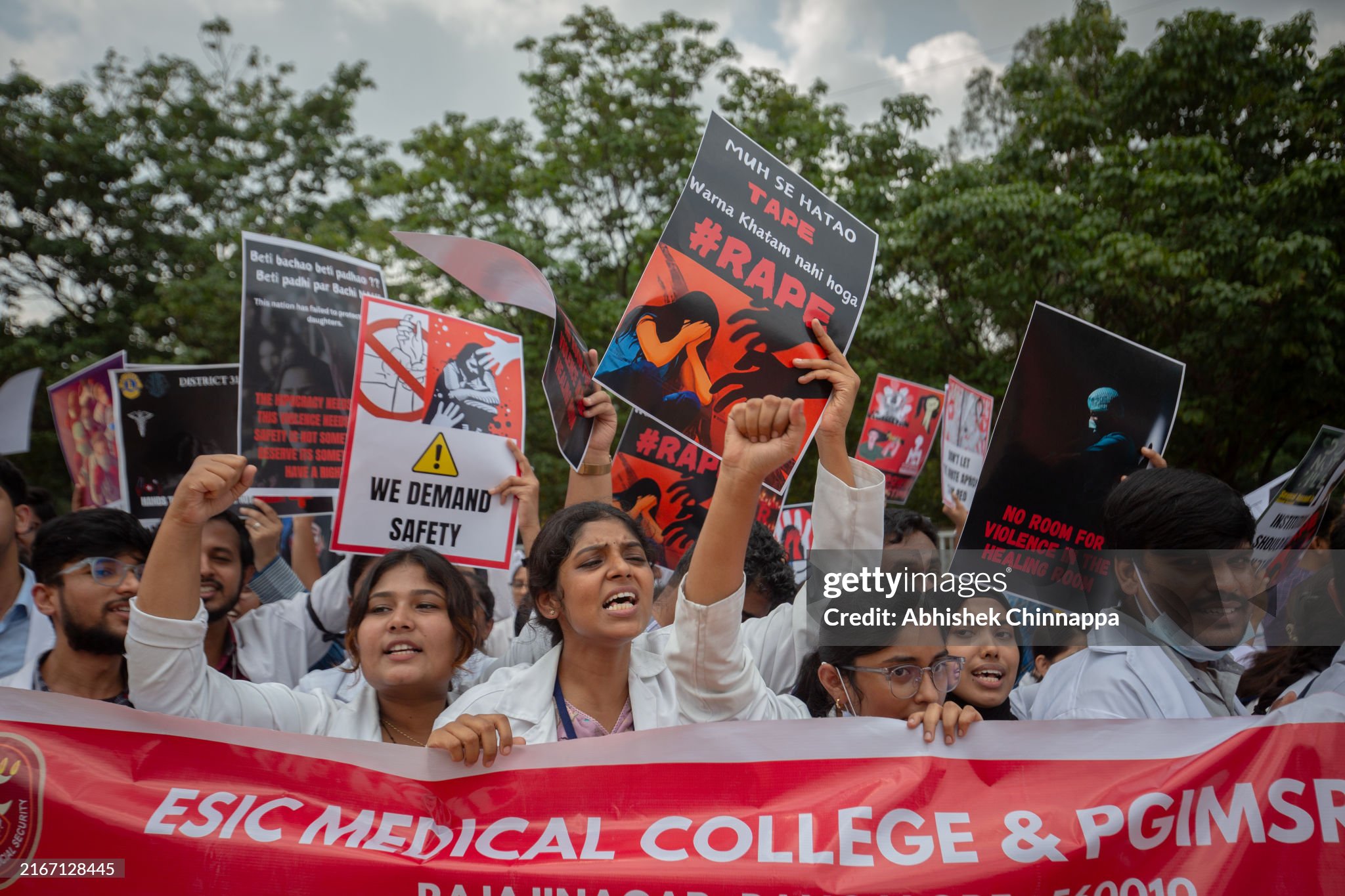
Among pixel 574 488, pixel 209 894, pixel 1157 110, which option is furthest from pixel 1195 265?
pixel 209 894

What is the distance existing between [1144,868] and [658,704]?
1.15m

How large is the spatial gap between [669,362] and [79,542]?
1800 millimetres

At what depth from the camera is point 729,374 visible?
9.35ft

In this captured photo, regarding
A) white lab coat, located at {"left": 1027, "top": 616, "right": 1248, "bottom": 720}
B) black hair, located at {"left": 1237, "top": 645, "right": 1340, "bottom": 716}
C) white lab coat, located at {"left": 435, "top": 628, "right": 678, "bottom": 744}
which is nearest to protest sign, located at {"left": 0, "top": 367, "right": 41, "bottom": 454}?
white lab coat, located at {"left": 435, "top": 628, "right": 678, "bottom": 744}

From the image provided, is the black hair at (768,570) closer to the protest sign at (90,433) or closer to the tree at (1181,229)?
the protest sign at (90,433)

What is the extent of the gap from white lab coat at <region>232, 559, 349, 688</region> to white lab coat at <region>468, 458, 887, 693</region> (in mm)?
770

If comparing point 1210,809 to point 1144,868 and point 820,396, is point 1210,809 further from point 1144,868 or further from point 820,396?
point 820,396

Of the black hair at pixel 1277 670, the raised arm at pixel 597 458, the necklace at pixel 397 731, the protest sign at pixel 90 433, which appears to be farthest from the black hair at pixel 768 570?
the protest sign at pixel 90 433

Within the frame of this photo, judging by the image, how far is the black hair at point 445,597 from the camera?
2.86 m

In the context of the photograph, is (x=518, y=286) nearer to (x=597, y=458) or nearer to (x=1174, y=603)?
(x=597, y=458)

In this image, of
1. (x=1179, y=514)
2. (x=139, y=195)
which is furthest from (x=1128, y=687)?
(x=139, y=195)

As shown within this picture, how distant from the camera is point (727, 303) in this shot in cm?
289

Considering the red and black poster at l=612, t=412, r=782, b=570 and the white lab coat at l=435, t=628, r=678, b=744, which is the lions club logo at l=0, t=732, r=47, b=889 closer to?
the white lab coat at l=435, t=628, r=678, b=744

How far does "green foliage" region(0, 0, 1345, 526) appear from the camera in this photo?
1040 centimetres
